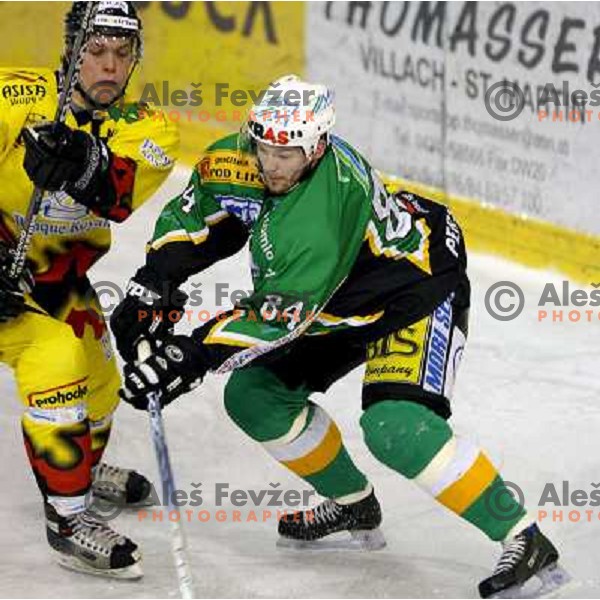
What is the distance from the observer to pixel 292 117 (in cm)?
427

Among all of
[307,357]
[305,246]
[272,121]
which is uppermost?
[272,121]

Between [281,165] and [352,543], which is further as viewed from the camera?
[352,543]

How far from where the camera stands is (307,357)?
4781 mm

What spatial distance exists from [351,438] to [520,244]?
164 cm

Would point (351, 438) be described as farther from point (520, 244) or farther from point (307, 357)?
point (520, 244)

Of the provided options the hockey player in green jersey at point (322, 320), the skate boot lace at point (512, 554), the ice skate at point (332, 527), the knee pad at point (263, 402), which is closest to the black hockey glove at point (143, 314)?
the hockey player in green jersey at point (322, 320)

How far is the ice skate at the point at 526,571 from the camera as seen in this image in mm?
4523

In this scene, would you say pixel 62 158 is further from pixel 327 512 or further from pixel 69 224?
pixel 327 512

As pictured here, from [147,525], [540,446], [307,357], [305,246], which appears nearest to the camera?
[305,246]

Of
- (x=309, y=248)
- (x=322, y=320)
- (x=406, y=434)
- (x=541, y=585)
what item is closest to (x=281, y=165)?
(x=309, y=248)

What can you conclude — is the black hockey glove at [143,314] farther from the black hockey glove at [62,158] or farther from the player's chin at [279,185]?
the player's chin at [279,185]

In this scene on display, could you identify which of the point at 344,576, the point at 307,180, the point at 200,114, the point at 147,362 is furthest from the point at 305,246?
the point at 200,114

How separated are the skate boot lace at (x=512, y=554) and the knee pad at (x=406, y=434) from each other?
310mm

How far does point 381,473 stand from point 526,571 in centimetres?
114
